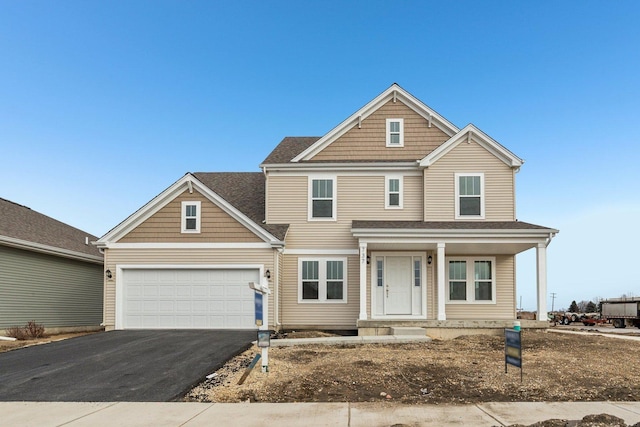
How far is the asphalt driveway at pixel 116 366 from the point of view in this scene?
8211 mm

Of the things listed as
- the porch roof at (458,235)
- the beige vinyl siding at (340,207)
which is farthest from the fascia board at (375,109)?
the porch roof at (458,235)

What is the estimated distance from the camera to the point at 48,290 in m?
19.0

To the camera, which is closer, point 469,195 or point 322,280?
point 469,195

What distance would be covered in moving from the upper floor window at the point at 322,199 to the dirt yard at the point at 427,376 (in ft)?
20.4

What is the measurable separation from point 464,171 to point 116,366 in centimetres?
1229

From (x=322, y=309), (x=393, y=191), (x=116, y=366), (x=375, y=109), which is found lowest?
(x=116, y=366)

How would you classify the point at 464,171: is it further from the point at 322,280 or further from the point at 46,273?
the point at 46,273

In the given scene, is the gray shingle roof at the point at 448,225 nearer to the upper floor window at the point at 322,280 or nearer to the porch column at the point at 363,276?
the porch column at the point at 363,276

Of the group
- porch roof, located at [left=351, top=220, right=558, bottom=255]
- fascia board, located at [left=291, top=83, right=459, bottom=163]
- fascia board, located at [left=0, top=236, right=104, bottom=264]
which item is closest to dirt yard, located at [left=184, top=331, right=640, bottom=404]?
porch roof, located at [left=351, top=220, right=558, bottom=255]

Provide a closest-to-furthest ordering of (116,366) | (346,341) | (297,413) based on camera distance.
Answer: (297,413), (116,366), (346,341)

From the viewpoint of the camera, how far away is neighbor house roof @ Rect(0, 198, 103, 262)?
1716 cm

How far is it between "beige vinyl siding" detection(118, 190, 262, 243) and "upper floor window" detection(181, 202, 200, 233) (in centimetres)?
10

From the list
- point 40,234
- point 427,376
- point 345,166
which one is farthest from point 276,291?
point 40,234

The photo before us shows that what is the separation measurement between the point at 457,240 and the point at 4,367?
12.2 meters
